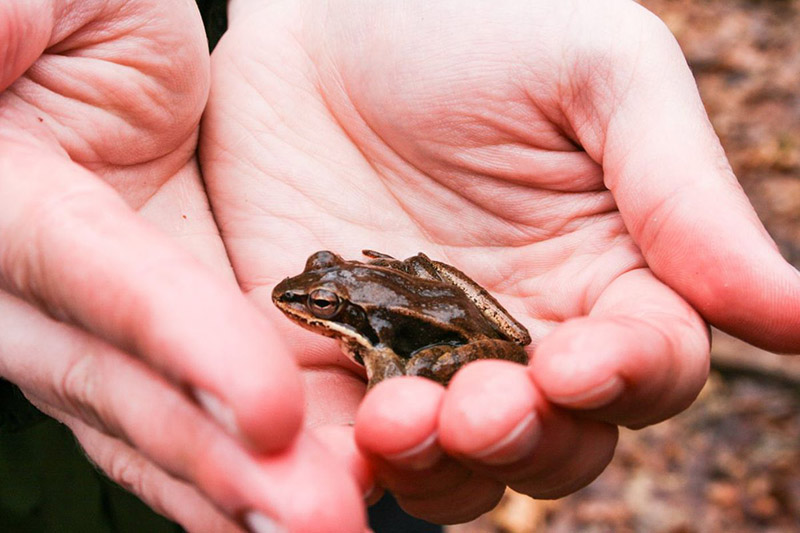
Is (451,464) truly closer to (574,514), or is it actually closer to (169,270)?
(169,270)

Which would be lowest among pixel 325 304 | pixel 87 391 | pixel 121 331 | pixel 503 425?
pixel 325 304

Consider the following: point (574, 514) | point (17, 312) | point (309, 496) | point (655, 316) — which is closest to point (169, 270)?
point (309, 496)

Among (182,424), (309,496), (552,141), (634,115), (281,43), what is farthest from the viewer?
(281,43)

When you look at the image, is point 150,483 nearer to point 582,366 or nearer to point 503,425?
point 503,425

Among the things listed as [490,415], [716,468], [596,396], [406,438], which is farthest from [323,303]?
[716,468]

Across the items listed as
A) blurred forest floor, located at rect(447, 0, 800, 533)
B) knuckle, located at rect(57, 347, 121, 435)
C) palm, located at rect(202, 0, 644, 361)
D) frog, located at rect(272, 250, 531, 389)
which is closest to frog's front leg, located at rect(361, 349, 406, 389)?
frog, located at rect(272, 250, 531, 389)

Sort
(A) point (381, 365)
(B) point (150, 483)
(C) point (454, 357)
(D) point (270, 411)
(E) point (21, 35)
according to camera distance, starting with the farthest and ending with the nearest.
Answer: (A) point (381, 365) → (C) point (454, 357) → (E) point (21, 35) → (B) point (150, 483) → (D) point (270, 411)
